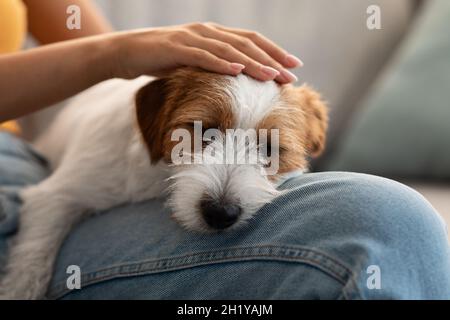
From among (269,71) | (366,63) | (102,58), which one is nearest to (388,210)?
(269,71)

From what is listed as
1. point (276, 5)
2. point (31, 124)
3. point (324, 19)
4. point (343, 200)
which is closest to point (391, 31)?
point (324, 19)

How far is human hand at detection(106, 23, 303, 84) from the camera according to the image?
3.93ft

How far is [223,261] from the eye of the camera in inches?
39.2

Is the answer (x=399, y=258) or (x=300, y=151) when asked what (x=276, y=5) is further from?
(x=399, y=258)

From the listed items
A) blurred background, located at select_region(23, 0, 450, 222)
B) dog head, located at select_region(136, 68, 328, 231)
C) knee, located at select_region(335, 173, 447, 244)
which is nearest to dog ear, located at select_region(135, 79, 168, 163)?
dog head, located at select_region(136, 68, 328, 231)

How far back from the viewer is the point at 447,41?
2.20m

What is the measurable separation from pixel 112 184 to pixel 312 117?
500mm

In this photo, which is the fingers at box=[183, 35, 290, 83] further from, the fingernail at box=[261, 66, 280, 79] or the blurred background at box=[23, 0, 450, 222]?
the blurred background at box=[23, 0, 450, 222]

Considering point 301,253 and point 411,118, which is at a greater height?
point 411,118

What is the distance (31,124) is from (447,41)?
1581 millimetres

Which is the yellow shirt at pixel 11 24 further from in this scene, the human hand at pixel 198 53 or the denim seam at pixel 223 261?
the denim seam at pixel 223 261

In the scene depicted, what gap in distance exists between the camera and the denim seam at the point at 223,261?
35.1 inches

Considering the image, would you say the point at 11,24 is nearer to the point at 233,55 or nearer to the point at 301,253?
the point at 233,55

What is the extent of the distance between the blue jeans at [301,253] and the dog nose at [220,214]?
0.10ft
